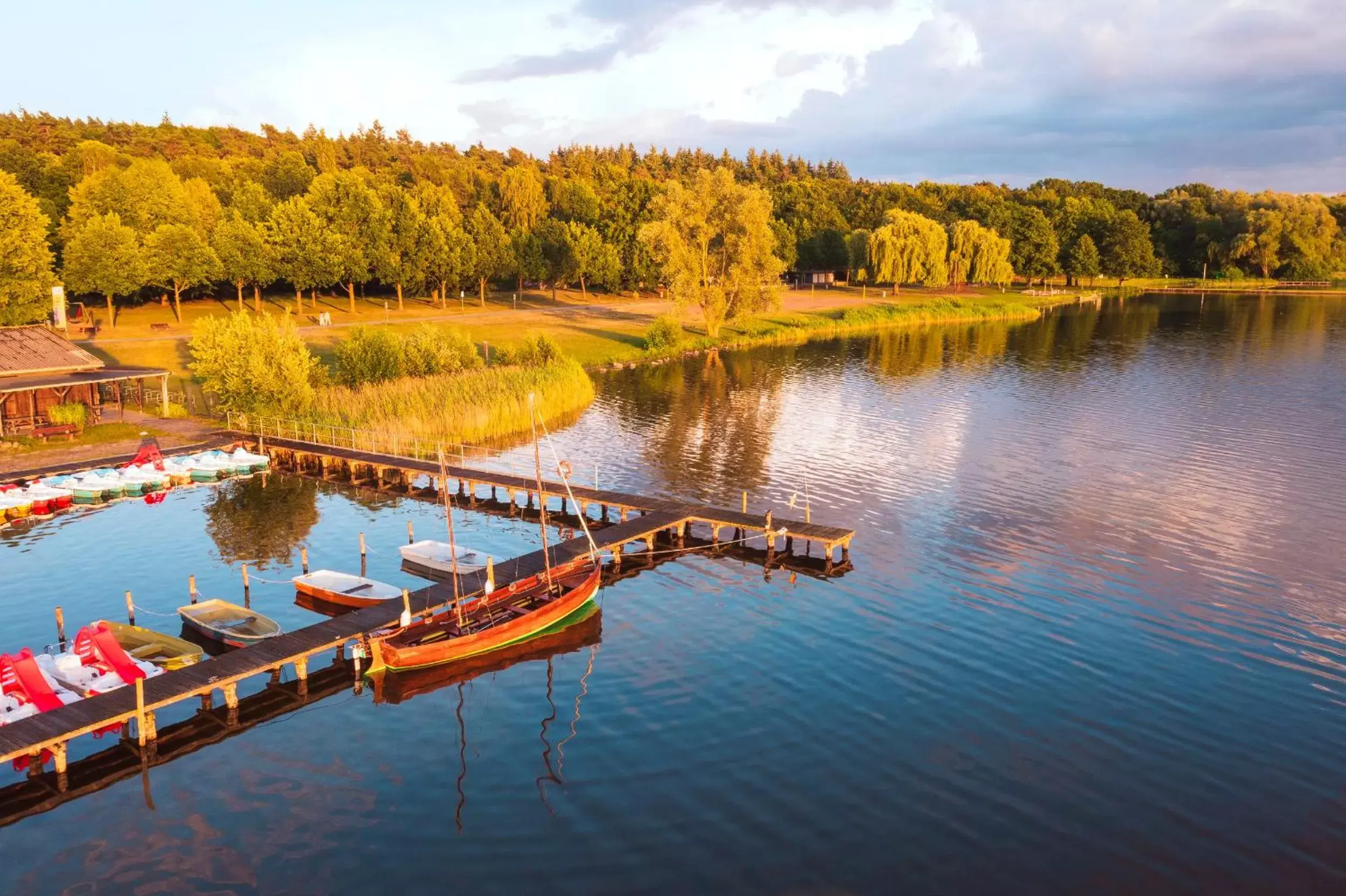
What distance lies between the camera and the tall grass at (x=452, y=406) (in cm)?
6194

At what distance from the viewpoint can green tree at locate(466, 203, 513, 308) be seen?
12306 cm

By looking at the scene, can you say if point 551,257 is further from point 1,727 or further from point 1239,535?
point 1,727

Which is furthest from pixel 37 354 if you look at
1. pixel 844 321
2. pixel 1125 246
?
pixel 1125 246

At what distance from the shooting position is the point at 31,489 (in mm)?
47375

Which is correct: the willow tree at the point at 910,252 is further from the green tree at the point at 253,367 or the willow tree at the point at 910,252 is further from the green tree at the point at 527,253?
the green tree at the point at 253,367

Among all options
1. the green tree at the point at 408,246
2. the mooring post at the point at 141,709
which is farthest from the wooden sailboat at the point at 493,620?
the green tree at the point at 408,246

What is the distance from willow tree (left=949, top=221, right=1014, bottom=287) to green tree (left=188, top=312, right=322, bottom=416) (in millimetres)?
120936

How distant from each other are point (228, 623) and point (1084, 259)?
18225 cm

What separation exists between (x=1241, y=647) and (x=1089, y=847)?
13.4 m

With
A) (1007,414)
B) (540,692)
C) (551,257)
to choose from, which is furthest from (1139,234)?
(540,692)

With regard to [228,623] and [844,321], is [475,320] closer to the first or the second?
[844,321]

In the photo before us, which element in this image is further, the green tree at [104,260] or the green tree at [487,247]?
the green tree at [487,247]

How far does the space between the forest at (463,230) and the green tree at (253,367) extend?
91.5 ft

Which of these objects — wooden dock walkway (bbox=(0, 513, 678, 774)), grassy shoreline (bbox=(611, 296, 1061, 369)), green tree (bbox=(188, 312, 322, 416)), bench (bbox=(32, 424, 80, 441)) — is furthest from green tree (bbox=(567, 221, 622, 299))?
wooden dock walkway (bbox=(0, 513, 678, 774))
